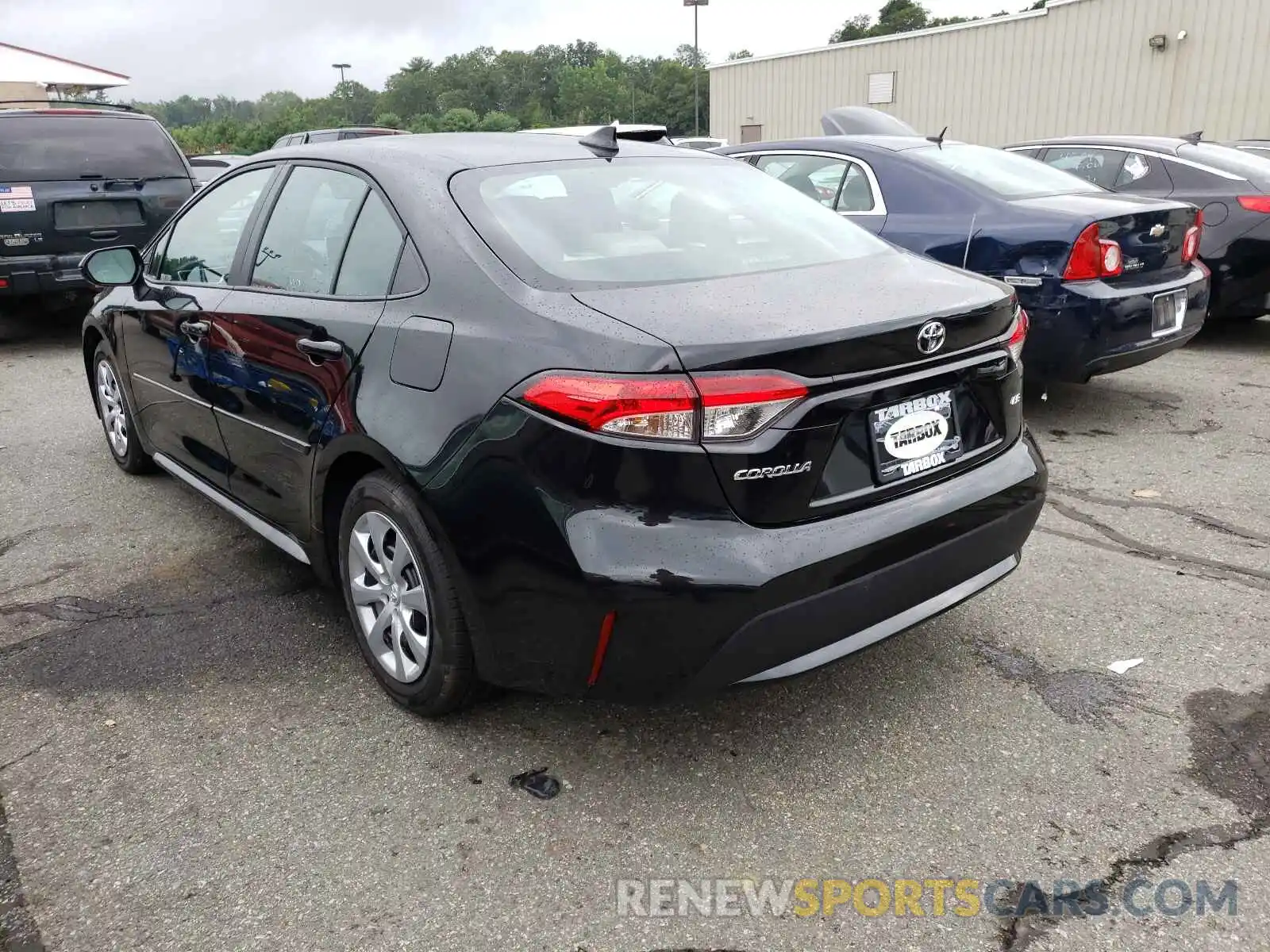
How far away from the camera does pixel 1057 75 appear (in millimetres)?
19359

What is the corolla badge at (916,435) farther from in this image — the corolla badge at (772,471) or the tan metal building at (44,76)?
the tan metal building at (44,76)

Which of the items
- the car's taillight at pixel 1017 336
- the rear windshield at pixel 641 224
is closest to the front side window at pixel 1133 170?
the rear windshield at pixel 641 224

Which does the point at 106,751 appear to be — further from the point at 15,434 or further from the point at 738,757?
the point at 15,434

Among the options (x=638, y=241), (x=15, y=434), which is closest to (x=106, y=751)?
(x=638, y=241)

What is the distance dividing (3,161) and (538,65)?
125221mm

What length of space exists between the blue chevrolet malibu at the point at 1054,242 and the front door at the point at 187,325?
351 centimetres

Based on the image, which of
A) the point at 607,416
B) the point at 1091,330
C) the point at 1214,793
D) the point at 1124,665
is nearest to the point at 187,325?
the point at 607,416

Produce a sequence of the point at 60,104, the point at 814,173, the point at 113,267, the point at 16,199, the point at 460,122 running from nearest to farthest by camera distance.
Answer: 1. the point at 113,267
2. the point at 814,173
3. the point at 16,199
4. the point at 60,104
5. the point at 460,122

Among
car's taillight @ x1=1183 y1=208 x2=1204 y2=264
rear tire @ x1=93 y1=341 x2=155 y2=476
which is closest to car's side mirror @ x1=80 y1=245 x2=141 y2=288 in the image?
rear tire @ x1=93 y1=341 x2=155 y2=476

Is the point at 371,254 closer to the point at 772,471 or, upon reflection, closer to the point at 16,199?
the point at 772,471

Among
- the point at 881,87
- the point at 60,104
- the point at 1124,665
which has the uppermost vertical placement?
the point at 881,87

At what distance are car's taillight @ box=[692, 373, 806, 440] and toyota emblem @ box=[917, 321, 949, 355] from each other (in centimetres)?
42

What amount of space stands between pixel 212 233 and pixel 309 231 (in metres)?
0.89

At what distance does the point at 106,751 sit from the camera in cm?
281
